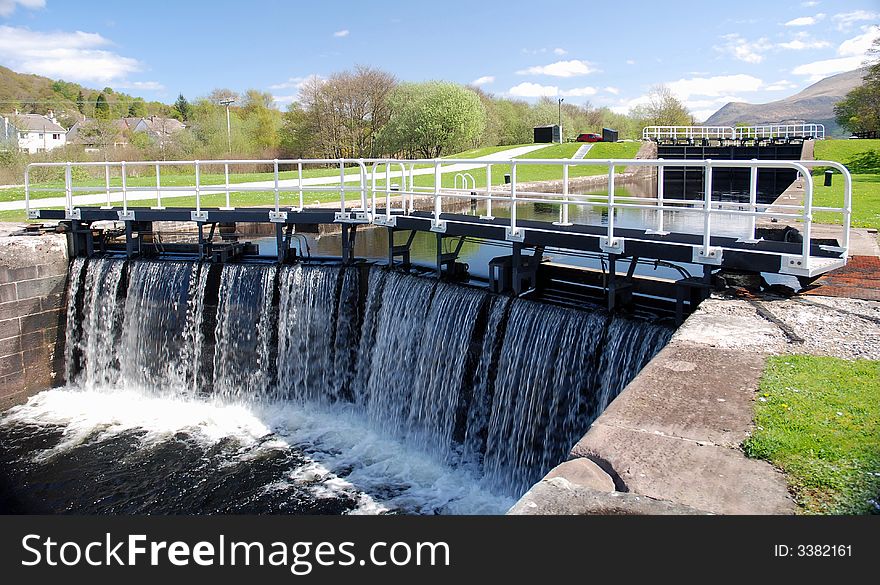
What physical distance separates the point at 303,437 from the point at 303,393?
162 centimetres

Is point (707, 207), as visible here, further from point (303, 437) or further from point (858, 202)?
point (858, 202)

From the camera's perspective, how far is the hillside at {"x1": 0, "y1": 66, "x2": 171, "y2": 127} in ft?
357

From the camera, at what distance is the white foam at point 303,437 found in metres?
10.0

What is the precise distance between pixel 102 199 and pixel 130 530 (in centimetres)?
2053

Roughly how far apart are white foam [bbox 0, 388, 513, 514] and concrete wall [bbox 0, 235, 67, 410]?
0.42 meters

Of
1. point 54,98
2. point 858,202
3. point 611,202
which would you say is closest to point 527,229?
point 611,202

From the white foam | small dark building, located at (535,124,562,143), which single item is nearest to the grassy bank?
the white foam

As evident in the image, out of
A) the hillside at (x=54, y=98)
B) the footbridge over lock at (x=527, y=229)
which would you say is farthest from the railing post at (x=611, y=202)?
the hillside at (x=54, y=98)

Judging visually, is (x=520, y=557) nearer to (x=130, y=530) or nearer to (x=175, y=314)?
(x=130, y=530)

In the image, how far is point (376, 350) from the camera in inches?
505

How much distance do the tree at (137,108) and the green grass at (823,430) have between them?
435 feet

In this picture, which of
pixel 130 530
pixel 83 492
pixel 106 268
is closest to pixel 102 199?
pixel 106 268

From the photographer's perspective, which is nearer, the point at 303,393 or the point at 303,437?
the point at 303,437

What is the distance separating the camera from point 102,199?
2298cm
